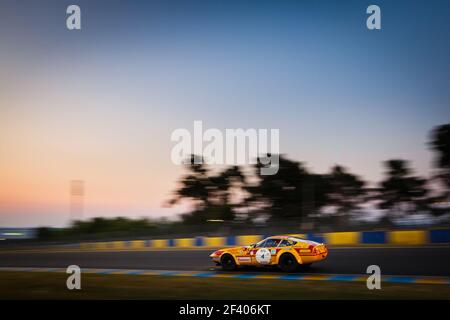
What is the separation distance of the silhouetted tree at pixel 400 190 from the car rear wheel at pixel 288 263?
44113 mm

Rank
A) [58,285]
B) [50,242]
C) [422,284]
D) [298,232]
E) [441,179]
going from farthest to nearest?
1. [441,179]
2. [50,242]
3. [298,232]
4. [58,285]
5. [422,284]

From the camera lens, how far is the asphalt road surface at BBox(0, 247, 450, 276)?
11.3 m

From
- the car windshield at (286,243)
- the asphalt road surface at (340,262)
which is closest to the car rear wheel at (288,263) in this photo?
the car windshield at (286,243)

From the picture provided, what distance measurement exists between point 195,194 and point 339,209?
16698 mm

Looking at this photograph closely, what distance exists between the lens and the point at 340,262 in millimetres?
12836

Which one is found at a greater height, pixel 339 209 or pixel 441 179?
pixel 441 179

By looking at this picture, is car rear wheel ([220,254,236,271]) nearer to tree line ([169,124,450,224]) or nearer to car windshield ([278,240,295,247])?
car windshield ([278,240,295,247])

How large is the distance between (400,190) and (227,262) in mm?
45799

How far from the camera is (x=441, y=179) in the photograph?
153 ft

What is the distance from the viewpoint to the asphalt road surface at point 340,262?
11327 mm

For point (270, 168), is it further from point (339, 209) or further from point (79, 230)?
point (79, 230)

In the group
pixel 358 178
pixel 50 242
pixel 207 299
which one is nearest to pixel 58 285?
pixel 207 299

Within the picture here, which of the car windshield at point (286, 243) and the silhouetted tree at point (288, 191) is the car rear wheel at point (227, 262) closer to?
the car windshield at point (286, 243)
